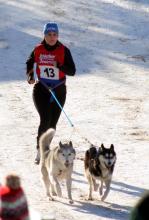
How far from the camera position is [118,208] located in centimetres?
877

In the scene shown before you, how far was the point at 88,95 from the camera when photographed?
1507 centimetres

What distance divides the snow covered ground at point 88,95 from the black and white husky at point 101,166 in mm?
209

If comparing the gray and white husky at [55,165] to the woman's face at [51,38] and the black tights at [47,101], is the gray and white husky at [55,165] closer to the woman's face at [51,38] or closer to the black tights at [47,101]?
the black tights at [47,101]

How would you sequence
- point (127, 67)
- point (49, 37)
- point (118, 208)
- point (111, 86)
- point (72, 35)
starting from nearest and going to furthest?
1. point (118, 208)
2. point (49, 37)
3. point (111, 86)
4. point (127, 67)
5. point (72, 35)

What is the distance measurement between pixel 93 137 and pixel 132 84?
4284mm

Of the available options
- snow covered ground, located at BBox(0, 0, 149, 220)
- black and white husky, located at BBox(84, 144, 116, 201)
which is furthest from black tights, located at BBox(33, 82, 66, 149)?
black and white husky, located at BBox(84, 144, 116, 201)

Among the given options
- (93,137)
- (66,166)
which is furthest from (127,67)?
(66,166)

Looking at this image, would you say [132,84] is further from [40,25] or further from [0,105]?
[40,25]

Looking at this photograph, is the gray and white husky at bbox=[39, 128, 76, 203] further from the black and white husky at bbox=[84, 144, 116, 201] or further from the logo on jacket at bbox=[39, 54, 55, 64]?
the logo on jacket at bbox=[39, 54, 55, 64]

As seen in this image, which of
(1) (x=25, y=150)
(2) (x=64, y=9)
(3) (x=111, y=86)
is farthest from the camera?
(2) (x=64, y=9)

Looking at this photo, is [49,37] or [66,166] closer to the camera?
[66,166]

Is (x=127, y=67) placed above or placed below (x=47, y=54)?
below

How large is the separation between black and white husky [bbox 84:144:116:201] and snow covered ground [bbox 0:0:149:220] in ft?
0.69

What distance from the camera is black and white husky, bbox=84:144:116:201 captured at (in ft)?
29.4
